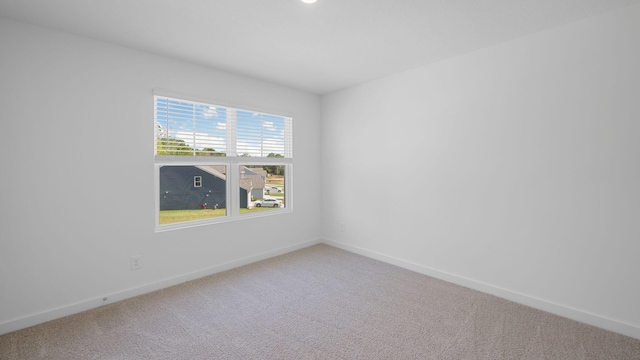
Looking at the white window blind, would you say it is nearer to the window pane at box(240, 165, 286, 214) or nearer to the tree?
the tree

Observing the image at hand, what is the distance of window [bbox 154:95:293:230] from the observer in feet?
9.98

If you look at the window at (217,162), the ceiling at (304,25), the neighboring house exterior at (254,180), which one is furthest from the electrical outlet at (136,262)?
the ceiling at (304,25)

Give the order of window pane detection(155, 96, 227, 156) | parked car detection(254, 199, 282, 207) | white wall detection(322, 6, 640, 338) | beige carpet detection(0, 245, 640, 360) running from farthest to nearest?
1. parked car detection(254, 199, 282, 207)
2. window pane detection(155, 96, 227, 156)
3. white wall detection(322, 6, 640, 338)
4. beige carpet detection(0, 245, 640, 360)

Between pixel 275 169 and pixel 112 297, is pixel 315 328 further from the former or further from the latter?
pixel 275 169

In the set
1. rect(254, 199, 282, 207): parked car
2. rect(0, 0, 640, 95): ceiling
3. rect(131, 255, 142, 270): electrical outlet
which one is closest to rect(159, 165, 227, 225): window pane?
rect(131, 255, 142, 270): electrical outlet

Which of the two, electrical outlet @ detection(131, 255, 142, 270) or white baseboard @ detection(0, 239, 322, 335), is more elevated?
electrical outlet @ detection(131, 255, 142, 270)

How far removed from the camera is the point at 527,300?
2584 mm

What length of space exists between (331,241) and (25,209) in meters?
3.43

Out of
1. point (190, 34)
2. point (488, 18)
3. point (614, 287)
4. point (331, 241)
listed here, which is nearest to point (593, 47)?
point (488, 18)

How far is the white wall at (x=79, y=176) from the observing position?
2.21 m

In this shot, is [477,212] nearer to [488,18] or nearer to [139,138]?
[488,18]

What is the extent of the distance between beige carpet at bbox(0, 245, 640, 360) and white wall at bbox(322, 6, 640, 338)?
0.34m

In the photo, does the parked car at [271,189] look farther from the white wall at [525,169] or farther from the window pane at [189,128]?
the white wall at [525,169]

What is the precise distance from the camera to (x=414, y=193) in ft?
11.2
